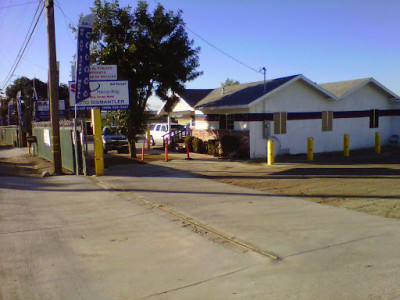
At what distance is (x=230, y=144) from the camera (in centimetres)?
1881

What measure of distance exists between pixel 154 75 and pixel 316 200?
11.8 m

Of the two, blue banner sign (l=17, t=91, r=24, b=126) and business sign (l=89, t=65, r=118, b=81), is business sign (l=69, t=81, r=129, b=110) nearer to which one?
business sign (l=89, t=65, r=118, b=81)

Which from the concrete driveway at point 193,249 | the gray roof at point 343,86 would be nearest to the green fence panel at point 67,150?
the concrete driveway at point 193,249

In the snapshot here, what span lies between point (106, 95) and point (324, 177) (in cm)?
853

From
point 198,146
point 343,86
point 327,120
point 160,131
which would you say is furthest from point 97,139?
point 160,131

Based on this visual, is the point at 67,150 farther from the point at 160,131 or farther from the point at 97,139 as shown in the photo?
the point at 160,131

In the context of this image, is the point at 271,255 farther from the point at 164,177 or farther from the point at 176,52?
the point at 176,52

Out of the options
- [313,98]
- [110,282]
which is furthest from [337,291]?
[313,98]

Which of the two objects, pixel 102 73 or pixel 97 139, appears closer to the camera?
pixel 97 139

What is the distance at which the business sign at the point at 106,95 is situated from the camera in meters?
14.4

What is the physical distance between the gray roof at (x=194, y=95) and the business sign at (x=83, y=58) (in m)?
11.2

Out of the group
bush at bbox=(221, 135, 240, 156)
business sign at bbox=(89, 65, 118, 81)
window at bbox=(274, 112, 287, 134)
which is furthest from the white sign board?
window at bbox=(274, 112, 287, 134)

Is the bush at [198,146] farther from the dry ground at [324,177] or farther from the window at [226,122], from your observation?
the dry ground at [324,177]

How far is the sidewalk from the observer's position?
4516mm
